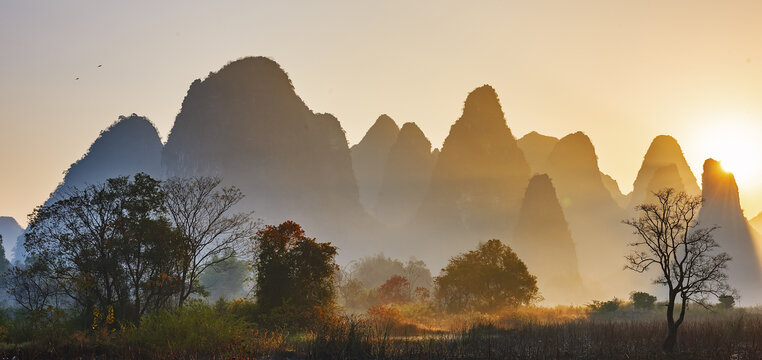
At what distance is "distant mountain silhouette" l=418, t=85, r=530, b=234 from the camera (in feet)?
616

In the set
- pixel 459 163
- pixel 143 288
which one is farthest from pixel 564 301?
pixel 143 288

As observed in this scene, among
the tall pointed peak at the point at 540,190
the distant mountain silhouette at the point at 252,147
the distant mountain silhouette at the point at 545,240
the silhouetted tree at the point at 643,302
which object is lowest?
the silhouetted tree at the point at 643,302

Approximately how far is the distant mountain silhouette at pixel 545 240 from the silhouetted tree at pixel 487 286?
112 m

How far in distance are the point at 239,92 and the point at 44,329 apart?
614 ft

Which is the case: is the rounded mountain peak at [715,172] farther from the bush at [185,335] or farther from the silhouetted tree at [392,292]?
the bush at [185,335]

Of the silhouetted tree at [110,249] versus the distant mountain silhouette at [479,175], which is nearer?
the silhouetted tree at [110,249]

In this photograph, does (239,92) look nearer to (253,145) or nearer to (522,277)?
(253,145)

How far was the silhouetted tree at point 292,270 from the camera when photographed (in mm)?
22094

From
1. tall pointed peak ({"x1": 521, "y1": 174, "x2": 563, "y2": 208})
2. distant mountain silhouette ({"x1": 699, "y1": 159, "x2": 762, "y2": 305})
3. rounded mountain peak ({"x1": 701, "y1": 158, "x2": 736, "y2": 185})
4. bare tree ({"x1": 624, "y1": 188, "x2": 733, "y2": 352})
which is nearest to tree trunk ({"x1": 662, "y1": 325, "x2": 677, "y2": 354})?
bare tree ({"x1": 624, "y1": 188, "x2": 733, "y2": 352})

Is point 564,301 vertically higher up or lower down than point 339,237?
lower down

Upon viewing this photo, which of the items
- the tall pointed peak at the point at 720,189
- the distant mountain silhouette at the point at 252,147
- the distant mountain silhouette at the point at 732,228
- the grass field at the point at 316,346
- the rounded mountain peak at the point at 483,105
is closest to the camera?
the grass field at the point at 316,346

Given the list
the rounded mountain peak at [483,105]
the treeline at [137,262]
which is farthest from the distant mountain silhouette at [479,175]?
the treeline at [137,262]

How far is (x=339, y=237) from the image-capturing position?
18850 centimetres

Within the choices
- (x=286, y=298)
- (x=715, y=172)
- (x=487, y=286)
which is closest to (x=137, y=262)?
(x=286, y=298)
